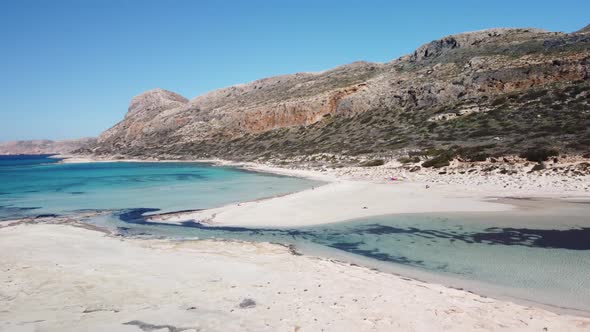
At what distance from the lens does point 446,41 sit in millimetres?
82562

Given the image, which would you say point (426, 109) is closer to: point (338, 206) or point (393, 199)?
point (393, 199)

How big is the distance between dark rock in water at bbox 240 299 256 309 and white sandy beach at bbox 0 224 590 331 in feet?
0.07

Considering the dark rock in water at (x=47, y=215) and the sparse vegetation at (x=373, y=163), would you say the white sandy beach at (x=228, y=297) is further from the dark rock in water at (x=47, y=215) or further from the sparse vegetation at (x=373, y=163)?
the sparse vegetation at (x=373, y=163)

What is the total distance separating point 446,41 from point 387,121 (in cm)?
3539

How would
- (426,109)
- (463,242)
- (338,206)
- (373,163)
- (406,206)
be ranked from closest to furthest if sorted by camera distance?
1. (463,242)
2. (406,206)
3. (338,206)
4. (373,163)
5. (426,109)

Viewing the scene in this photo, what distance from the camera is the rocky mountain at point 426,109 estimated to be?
1519 inches

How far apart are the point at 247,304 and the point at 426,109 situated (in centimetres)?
5628

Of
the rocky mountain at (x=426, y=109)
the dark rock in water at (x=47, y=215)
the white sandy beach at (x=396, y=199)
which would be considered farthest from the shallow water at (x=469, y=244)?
the rocky mountain at (x=426, y=109)

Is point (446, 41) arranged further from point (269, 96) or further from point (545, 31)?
point (269, 96)

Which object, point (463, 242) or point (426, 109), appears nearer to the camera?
point (463, 242)

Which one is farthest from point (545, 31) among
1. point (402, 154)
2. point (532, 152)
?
point (532, 152)

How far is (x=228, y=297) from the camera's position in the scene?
27.4ft

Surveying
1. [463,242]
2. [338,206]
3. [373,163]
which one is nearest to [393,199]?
[338,206]

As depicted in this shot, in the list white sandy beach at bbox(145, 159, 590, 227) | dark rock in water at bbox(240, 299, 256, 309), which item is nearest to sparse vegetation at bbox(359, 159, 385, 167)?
white sandy beach at bbox(145, 159, 590, 227)
